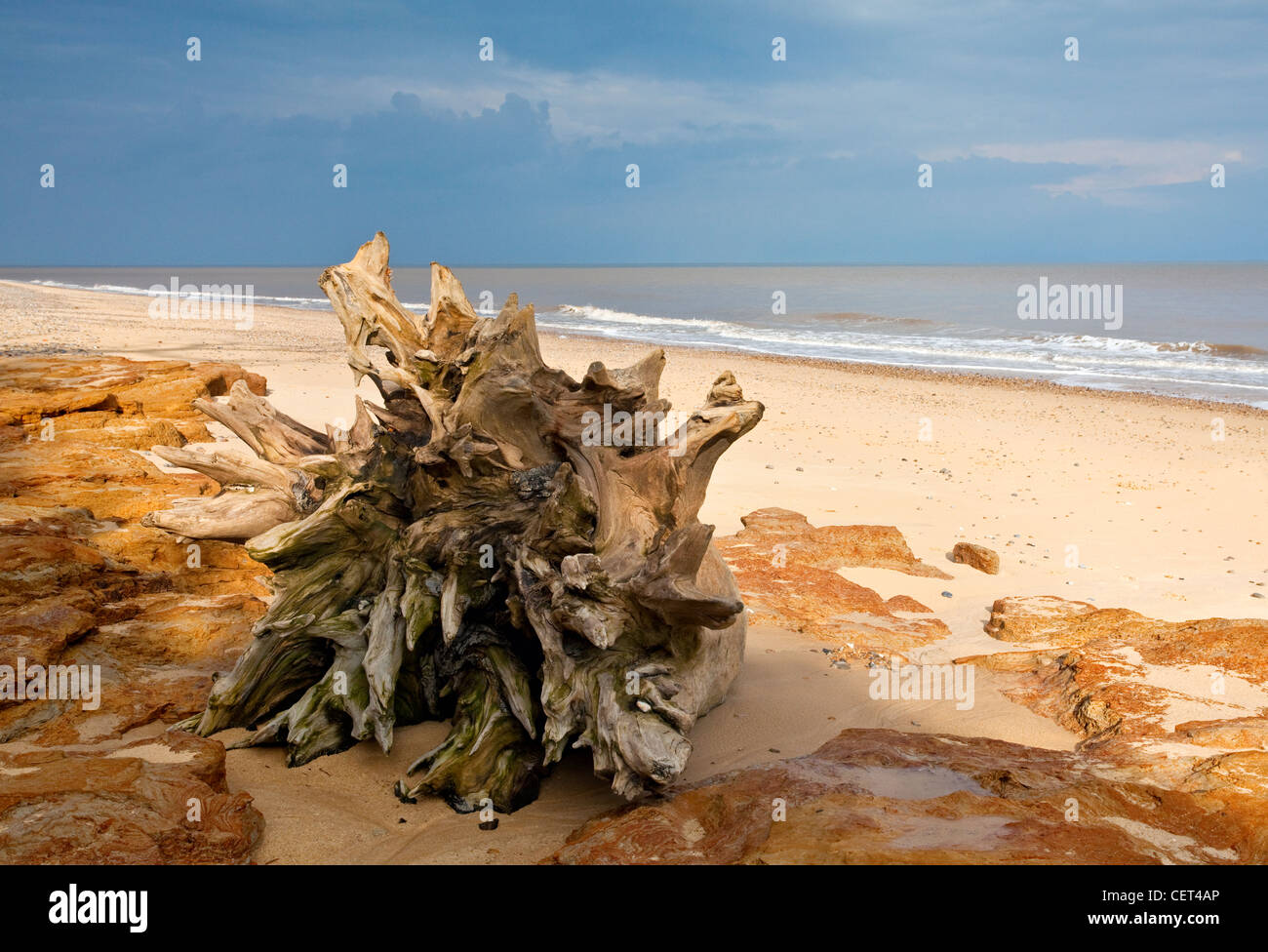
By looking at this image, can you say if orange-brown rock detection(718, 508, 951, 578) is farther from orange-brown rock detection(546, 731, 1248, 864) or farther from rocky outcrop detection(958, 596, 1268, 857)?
orange-brown rock detection(546, 731, 1248, 864)

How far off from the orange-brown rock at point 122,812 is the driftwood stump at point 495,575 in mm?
648

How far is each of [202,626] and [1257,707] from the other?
521cm

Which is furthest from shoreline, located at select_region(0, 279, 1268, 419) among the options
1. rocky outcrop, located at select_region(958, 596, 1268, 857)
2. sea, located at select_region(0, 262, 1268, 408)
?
rocky outcrop, located at select_region(958, 596, 1268, 857)

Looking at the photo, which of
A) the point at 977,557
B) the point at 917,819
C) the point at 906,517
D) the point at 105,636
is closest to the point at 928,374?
the point at 906,517

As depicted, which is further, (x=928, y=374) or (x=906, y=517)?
(x=928, y=374)

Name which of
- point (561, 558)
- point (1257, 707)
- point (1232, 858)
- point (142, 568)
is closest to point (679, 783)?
point (561, 558)

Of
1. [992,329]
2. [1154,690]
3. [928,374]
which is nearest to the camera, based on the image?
[1154,690]

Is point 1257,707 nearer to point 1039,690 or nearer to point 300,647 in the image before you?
point 1039,690

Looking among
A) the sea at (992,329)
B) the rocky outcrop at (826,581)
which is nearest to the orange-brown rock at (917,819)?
the rocky outcrop at (826,581)

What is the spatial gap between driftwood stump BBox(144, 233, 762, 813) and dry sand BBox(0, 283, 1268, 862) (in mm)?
207

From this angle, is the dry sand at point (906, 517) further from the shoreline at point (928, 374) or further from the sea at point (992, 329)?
the sea at point (992, 329)

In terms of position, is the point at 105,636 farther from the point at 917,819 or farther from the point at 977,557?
the point at 977,557

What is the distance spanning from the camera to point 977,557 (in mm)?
6758

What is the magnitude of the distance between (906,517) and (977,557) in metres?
1.46
